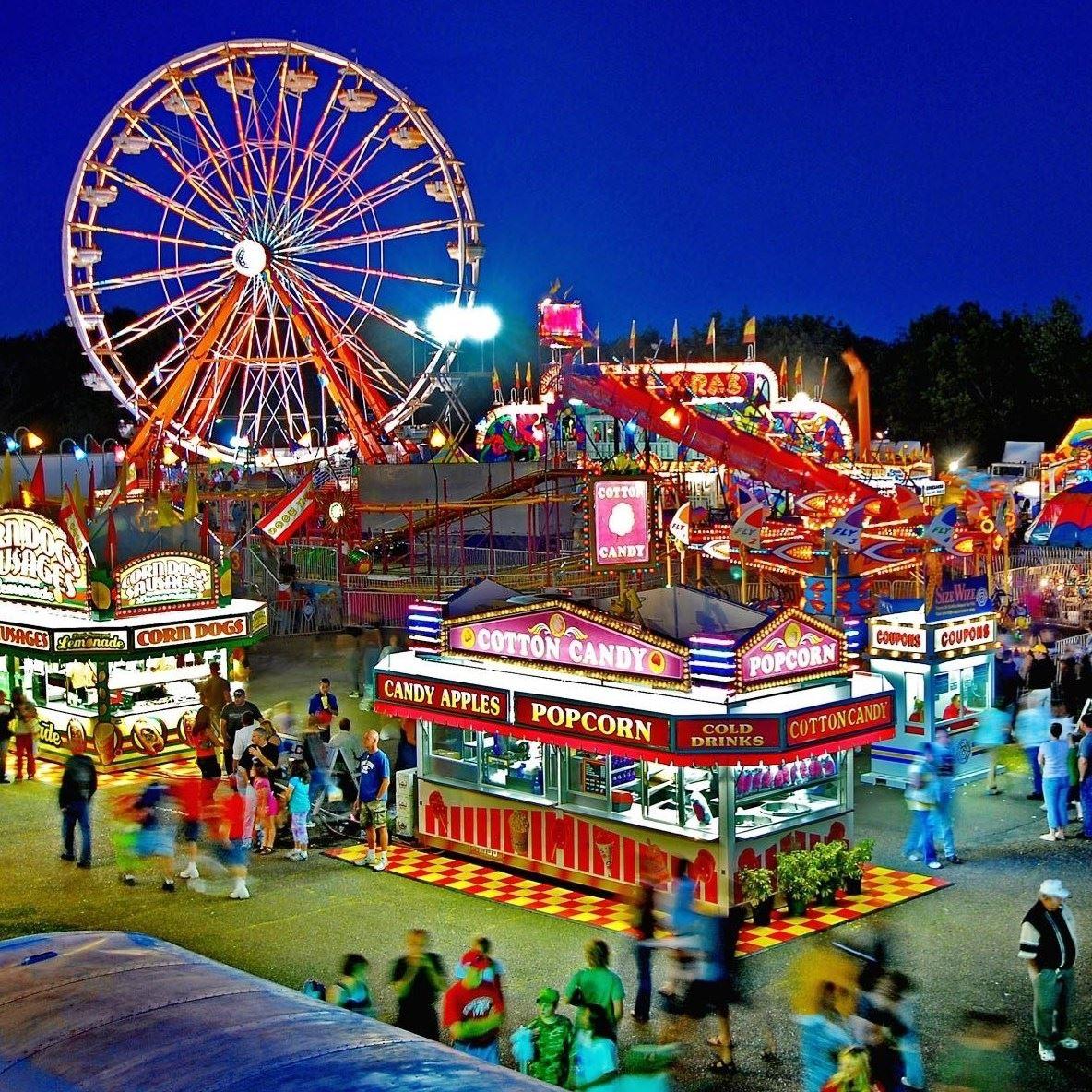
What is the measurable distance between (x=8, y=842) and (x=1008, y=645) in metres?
13.3

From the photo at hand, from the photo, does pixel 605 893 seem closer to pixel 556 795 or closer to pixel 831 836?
pixel 556 795

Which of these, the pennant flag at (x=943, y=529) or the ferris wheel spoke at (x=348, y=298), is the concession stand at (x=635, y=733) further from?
the ferris wheel spoke at (x=348, y=298)

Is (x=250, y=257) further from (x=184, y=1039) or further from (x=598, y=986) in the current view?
(x=184, y=1039)

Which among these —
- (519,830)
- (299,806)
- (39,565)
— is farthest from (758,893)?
(39,565)

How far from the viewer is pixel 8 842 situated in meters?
16.3

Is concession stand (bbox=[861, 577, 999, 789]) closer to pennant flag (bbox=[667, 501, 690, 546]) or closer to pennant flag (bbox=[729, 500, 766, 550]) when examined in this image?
pennant flag (bbox=[729, 500, 766, 550])

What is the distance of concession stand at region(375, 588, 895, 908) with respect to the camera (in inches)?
518

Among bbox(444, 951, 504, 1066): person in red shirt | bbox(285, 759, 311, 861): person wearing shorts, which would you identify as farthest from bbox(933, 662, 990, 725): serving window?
bbox(444, 951, 504, 1066): person in red shirt

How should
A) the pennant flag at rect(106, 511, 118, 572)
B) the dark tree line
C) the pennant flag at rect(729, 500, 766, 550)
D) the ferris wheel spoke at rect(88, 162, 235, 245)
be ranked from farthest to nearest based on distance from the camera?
the dark tree line < the ferris wheel spoke at rect(88, 162, 235, 245) < the pennant flag at rect(729, 500, 766, 550) < the pennant flag at rect(106, 511, 118, 572)

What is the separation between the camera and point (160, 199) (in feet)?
115

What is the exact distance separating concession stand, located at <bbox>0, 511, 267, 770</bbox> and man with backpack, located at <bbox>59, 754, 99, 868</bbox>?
14.8 feet

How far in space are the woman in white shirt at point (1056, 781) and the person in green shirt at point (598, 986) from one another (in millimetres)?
7739

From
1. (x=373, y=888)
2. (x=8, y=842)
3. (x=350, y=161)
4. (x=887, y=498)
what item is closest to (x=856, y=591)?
(x=887, y=498)

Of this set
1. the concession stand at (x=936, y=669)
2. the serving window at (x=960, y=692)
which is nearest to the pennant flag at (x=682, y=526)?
the concession stand at (x=936, y=669)
